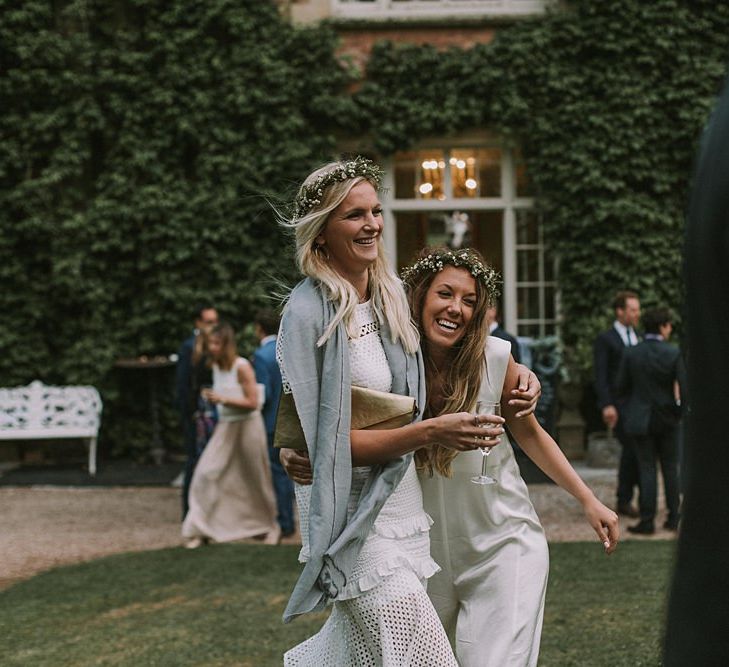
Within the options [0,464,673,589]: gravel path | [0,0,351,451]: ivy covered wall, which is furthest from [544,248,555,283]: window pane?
[0,0,351,451]: ivy covered wall

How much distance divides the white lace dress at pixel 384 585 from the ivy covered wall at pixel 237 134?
9303 mm

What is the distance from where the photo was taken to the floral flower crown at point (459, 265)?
3.54m

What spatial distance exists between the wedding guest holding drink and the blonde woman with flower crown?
5.4 inches

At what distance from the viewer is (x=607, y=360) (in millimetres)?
9625

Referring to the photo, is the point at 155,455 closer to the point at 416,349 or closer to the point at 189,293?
the point at 189,293

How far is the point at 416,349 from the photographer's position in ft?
10.9

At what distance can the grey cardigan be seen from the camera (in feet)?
10.1

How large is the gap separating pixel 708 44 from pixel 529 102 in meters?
2.14

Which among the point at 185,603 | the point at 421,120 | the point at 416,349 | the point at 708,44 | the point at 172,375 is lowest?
the point at 185,603

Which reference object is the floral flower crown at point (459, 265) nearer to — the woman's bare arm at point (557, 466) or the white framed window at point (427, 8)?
the woman's bare arm at point (557, 466)

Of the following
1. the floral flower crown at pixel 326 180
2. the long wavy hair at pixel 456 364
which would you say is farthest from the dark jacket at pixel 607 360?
the floral flower crown at pixel 326 180

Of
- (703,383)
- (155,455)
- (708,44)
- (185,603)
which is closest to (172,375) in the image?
(155,455)

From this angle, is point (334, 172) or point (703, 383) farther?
point (334, 172)

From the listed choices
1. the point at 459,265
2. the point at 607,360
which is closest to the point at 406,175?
the point at 607,360
